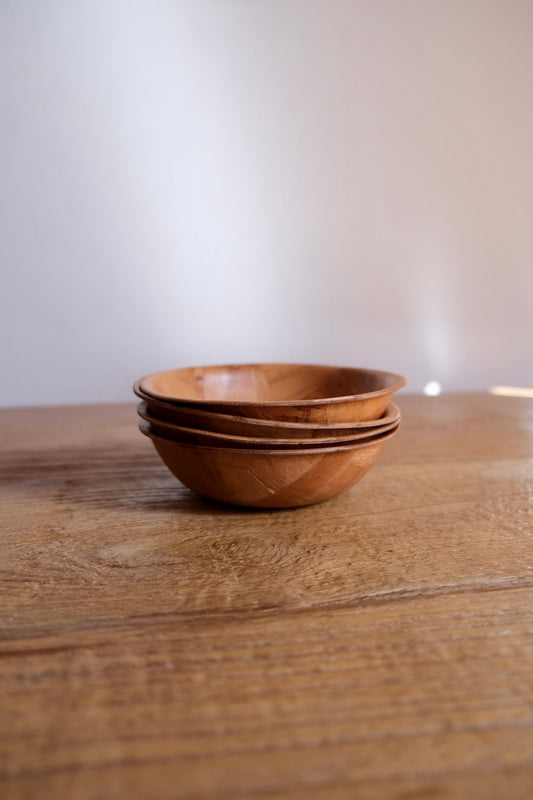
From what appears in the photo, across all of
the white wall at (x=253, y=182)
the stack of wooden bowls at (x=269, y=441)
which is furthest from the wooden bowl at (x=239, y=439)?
the white wall at (x=253, y=182)

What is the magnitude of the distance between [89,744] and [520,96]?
204 centimetres

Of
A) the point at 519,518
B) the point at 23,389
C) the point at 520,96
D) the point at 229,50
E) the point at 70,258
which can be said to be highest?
the point at 229,50

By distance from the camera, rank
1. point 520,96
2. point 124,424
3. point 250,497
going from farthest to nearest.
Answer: point 520,96, point 124,424, point 250,497

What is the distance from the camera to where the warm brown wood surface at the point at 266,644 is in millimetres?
336

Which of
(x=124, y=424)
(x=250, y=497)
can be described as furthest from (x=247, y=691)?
(x=124, y=424)

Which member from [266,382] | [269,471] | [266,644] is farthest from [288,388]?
[266,644]

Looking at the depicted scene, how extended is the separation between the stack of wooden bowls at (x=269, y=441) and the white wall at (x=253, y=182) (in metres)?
1.03

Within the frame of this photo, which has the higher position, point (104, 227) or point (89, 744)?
point (104, 227)

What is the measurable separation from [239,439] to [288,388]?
31cm

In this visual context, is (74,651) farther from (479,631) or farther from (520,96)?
(520,96)

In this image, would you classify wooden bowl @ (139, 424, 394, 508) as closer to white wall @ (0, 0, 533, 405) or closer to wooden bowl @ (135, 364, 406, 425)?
wooden bowl @ (135, 364, 406, 425)

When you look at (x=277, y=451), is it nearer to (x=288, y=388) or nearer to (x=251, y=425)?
(x=251, y=425)

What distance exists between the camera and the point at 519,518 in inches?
28.0

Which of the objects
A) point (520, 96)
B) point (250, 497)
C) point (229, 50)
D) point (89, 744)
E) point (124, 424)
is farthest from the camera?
point (520, 96)
